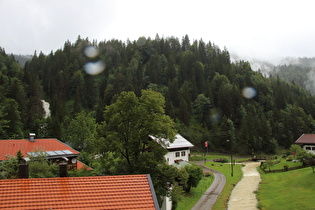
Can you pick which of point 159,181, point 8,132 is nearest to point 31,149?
point 159,181

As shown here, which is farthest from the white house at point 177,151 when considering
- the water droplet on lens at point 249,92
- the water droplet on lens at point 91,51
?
the water droplet on lens at point 91,51

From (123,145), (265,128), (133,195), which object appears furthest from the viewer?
(265,128)

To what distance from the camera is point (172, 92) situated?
133 meters

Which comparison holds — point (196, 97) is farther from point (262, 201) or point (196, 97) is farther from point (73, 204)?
point (73, 204)

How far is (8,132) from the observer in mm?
78438

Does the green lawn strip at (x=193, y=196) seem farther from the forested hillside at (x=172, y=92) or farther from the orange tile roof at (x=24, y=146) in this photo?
the forested hillside at (x=172, y=92)

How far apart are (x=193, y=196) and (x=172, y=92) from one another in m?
98.5

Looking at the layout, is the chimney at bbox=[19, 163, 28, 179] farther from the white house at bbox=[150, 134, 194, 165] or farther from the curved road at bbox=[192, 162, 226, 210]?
the white house at bbox=[150, 134, 194, 165]

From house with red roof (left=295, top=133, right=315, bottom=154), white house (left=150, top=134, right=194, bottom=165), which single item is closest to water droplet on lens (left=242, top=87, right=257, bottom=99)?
house with red roof (left=295, top=133, right=315, bottom=154)

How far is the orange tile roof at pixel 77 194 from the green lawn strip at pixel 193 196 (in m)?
13.8

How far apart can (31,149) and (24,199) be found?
33222mm

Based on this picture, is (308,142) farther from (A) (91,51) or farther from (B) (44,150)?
(A) (91,51)

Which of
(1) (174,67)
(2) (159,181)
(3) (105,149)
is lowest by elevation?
(2) (159,181)

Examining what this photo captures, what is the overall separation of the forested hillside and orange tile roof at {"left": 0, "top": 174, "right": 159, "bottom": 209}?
6117 centimetres
